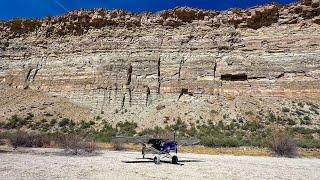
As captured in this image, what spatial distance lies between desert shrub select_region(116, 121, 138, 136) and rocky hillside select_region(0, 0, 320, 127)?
2.99ft

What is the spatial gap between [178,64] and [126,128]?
943 cm

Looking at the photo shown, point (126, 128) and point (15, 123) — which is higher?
point (15, 123)

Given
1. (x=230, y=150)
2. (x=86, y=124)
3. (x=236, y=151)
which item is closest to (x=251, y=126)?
(x=230, y=150)

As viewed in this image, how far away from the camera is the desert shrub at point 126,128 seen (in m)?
35.0

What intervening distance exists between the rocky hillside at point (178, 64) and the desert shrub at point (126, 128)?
912 mm

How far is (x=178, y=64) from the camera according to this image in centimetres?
4212

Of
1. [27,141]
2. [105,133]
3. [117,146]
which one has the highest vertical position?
[105,133]

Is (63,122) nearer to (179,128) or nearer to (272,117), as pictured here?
(179,128)

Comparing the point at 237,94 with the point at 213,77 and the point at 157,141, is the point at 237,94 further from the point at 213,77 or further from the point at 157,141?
the point at 157,141

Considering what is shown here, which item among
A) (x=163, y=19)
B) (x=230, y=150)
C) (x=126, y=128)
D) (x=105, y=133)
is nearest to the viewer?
(x=230, y=150)

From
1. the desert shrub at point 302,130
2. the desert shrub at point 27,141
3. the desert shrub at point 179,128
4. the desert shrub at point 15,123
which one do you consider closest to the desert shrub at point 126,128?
the desert shrub at point 179,128

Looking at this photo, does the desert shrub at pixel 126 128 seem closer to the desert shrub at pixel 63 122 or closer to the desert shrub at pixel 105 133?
the desert shrub at pixel 105 133

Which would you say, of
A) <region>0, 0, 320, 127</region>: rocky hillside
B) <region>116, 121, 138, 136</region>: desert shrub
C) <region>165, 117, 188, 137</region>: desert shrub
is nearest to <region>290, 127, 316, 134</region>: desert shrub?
<region>0, 0, 320, 127</region>: rocky hillside

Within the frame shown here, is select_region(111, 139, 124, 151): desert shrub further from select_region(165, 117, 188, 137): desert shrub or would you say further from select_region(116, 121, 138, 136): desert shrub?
select_region(116, 121, 138, 136): desert shrub
